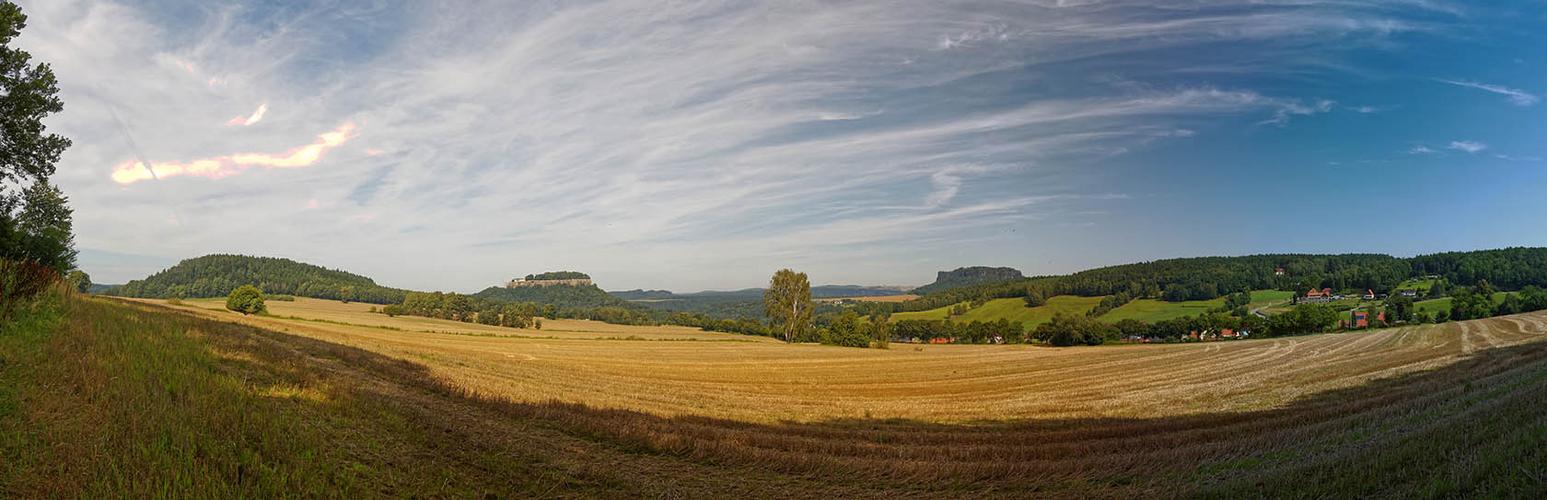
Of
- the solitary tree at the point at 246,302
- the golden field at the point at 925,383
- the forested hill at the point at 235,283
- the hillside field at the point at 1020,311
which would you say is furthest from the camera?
the forested hill at the point at 235,283

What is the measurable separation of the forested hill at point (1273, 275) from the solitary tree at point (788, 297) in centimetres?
7593

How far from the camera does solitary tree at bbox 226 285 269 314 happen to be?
245ft

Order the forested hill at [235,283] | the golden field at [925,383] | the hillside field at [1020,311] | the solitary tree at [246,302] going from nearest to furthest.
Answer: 1. the golden field at [925,383]
2. the solitary tree at [246,302]
3. the hillside field at [1020,311]
4. the forested hill at [235,283]

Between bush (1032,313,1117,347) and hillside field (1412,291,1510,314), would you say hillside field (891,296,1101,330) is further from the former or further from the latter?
hillside field (1412,291,1510,314)

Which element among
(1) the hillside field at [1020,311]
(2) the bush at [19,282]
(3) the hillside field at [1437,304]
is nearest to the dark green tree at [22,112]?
(2) the bush at [19,282]

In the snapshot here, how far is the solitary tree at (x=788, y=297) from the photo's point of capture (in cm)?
8956

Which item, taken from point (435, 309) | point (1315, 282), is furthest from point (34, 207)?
point (1315, 282)

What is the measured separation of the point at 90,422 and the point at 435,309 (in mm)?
114075

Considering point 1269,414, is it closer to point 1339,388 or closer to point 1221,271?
point 1339,388

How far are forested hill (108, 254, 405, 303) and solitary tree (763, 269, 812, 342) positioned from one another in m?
98.8

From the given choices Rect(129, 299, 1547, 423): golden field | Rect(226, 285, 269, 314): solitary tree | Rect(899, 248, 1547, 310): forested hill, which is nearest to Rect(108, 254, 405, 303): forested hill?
Rect(226, 285, 269, 314): solitary tree

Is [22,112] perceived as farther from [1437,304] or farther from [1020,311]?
[1437,304]

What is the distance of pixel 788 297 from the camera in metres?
89.9

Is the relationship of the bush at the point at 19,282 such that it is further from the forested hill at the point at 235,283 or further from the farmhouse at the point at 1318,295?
the farmhouse at the point at 1318,295
